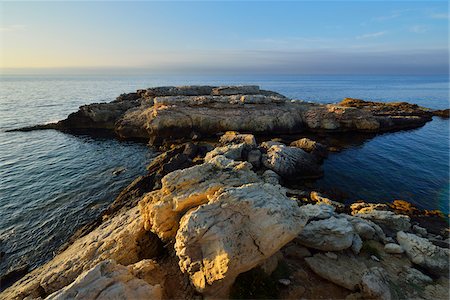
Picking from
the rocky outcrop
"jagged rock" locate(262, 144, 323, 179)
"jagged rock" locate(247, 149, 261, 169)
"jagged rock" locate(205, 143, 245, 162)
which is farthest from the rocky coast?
the rocky outcrop

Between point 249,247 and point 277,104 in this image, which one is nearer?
point 249,247

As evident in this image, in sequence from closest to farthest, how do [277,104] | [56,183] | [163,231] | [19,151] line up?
[163,231] < [56,183] < [19,151] < [277,104]

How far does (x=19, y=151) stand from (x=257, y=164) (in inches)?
1562

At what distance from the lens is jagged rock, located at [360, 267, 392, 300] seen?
10867 mm

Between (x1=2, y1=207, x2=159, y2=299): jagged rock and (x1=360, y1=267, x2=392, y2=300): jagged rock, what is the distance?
10.2 metres

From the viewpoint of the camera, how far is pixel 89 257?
15.4 m

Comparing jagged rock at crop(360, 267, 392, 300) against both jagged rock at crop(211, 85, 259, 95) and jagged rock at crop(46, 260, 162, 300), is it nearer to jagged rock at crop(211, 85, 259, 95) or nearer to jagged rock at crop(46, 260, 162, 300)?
jagged rock at crop(46, 260, 162, 300)

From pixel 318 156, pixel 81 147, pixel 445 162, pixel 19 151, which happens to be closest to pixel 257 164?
pixel 318 156

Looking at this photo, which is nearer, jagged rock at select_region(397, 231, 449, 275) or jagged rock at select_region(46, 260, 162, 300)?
jagged rock at select_region(46, 260, 162, 300)

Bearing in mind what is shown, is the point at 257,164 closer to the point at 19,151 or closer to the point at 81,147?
the point at 81,147

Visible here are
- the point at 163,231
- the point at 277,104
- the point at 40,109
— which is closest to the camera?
the point at 163,231

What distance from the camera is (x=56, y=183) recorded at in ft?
99.7

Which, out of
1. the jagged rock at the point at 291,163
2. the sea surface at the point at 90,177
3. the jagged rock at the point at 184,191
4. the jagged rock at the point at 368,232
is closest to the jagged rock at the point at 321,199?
→ the sea surface at the point at 90,177

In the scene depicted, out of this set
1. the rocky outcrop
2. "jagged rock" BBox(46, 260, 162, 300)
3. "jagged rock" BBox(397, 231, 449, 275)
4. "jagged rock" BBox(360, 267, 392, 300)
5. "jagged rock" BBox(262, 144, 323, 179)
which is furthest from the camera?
the rocky outcrop
